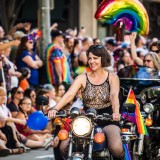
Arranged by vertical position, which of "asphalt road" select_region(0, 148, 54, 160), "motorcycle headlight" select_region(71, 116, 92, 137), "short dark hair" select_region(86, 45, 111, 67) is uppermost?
"short dark hair" select_region(86, 45, 111, 67)

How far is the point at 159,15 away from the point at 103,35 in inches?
230

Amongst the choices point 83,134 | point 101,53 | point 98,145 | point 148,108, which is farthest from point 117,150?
point 148,108

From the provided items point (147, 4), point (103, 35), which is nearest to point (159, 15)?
point (147, 4)

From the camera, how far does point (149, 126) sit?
10.6 m

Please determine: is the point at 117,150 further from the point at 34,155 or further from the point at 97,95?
the point at 34,155

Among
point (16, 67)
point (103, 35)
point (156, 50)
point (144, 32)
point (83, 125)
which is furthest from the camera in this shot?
point (103, 35)

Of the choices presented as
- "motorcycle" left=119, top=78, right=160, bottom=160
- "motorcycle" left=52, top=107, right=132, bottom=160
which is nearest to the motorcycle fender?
"motorcycle" left=52, top=107, right=132, bottom=160

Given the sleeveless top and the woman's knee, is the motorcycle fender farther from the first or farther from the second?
the sleeveless top

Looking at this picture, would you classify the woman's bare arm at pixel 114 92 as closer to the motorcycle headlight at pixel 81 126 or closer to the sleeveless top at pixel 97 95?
the sleeveless top at pixel 97 95

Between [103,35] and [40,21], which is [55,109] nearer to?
[40,21]

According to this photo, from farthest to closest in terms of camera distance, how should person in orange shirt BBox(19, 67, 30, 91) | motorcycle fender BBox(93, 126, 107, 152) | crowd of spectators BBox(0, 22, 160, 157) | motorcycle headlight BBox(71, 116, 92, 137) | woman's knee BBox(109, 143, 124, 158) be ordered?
person in orange shirt BBox(19, 67, 30, 91)
crowd of spectators BBox(0, 22, 160, 157)
woman's knee BBox(109, 143, 124, 158)
motorcycle fender BBox(93, 126, 107, 152)
motorcycle headlight BBox(71, 116, 92, 137)

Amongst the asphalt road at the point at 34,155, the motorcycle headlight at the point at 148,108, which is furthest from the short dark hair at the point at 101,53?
the asphalt road at the point at 34,155

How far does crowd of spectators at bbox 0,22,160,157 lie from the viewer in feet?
42.1

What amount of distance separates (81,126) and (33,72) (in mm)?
7965
